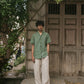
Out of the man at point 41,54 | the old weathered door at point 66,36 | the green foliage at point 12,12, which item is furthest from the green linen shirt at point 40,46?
the old weathered door at point 66,36

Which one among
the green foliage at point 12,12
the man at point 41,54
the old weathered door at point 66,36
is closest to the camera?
the man at point 41,54

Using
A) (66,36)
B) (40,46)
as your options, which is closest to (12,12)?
(40,46)

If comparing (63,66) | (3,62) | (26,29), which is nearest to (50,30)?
(26,29)

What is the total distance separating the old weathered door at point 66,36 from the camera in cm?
710

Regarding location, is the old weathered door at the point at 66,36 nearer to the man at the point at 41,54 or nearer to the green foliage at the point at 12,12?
the green foliage at the point at 12,12

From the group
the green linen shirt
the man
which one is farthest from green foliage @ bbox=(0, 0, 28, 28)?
the green linen shirt

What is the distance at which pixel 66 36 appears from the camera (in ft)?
23.5

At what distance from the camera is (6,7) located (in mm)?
5293

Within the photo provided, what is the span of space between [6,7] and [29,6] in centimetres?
144

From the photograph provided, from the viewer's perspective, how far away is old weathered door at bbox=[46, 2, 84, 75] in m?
7.10

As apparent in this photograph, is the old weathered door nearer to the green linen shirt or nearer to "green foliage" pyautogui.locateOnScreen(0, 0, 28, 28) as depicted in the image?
"green foliage" pyautogui.locateOnScreen(0, 0, 28, 28)

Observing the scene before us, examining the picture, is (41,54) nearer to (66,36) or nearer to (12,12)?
(12,12)

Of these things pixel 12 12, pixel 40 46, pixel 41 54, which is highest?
pixel 12 12

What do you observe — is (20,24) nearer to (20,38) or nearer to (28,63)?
(20,38)
